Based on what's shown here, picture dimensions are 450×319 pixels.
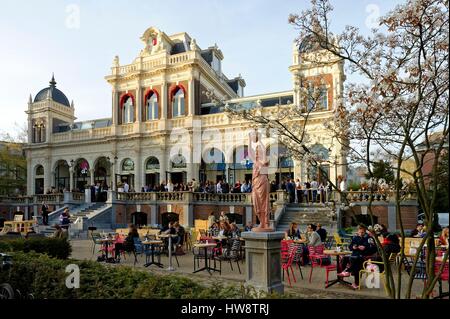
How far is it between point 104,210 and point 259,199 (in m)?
19.7

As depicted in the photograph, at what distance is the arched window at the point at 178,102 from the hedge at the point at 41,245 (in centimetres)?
2292

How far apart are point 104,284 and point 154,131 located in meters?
27.7

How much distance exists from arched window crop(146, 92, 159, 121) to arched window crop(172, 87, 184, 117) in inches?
74.3

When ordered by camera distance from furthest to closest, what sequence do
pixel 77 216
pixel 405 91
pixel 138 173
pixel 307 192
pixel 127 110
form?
pixel 127 110 → pixel 138 173 → pixel 77 216 → pixel 307 192 → pixel 405 91

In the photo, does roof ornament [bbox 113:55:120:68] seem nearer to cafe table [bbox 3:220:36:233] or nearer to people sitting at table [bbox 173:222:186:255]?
cafe table [bbox 3:220:36:233]

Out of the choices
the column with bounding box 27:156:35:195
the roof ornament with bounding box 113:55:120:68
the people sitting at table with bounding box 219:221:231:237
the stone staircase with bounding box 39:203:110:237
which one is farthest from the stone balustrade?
the roof ornament with bounding box 113:55:120:68

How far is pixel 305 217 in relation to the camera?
19.2 metres

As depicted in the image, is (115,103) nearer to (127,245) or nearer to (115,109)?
(115,109)

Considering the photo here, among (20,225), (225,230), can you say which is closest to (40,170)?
(20,225)

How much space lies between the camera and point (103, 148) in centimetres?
3541

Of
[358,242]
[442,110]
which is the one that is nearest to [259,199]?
[358,242]

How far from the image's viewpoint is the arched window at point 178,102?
3288 centimetres

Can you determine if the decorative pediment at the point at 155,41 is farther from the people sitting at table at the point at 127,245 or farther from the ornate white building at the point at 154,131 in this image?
the people sitting at table at the point at 127,245

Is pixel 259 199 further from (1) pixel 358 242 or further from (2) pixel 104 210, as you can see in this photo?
(2) pixel 104 210
